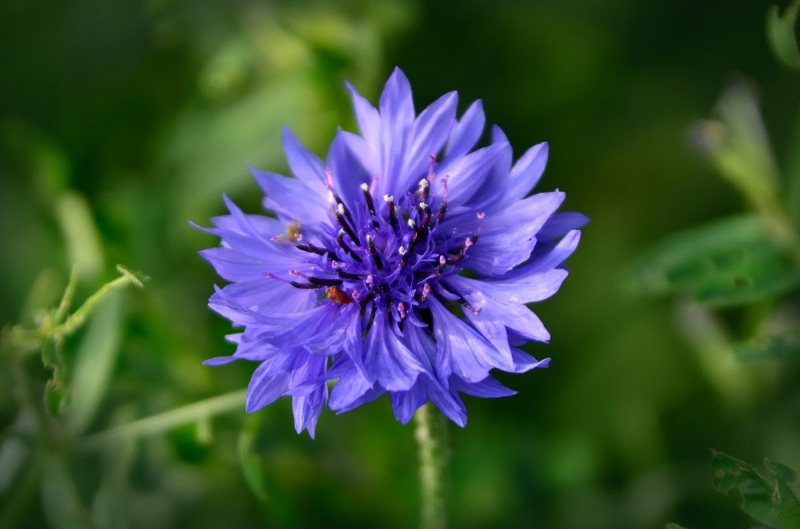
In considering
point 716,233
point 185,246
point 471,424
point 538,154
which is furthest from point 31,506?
point 716,233

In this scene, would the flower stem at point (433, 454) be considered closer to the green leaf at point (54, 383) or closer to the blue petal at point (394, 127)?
the blue petal at point (394, 127)

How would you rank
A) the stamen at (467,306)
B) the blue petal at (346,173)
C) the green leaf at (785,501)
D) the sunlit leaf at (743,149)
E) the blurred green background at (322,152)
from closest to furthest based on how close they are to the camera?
the green leaf at (785,501), the stamen at (467,306), the blue petal at (346,173), the sunlit leaf at (743,149), the blurred green background at (322,152)

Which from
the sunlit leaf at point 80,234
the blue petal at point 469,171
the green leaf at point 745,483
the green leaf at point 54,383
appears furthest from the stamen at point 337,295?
the sunlit leaf at point 80,234

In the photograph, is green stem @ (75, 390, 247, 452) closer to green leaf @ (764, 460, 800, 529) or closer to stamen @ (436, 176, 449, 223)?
stamen @ (436, 176, 449, 223)

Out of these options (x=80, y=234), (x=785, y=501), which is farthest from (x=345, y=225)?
(x=80, y=234)

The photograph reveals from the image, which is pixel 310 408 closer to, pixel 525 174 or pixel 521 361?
pixel 521 361
